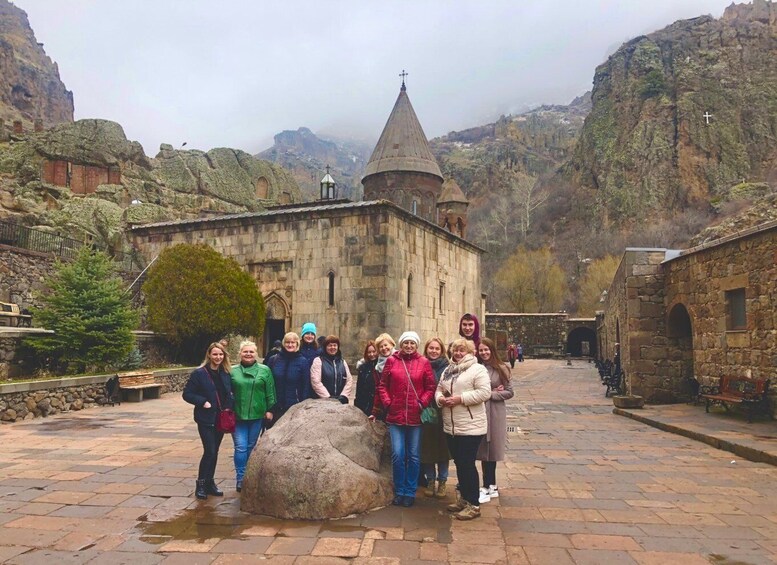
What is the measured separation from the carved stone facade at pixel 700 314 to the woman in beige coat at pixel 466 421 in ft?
22.3

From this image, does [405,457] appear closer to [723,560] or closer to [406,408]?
[406,408]

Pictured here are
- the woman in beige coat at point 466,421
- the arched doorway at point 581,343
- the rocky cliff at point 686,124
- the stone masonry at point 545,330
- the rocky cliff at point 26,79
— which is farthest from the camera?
the rocky cliff at point 26,79

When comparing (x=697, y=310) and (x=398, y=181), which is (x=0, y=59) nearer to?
(x=398, y=181)

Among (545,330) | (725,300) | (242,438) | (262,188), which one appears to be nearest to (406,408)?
(242,438)

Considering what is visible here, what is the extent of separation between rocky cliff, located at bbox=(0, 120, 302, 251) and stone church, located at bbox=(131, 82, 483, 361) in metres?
4.24

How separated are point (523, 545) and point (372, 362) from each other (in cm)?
236

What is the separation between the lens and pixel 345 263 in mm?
17797

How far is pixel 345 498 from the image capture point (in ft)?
14.5

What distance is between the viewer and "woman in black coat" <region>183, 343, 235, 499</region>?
5148 millimetres

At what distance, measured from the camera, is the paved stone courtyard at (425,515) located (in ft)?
12.3

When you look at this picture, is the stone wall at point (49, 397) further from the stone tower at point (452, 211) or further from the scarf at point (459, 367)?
the stone tower at point (452, 211)

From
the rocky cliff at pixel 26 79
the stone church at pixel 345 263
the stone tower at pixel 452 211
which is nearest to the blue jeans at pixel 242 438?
the stone church at pixel 345 263

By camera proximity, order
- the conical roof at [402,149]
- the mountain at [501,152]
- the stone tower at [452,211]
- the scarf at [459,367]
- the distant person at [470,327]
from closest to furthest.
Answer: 1. the scarf at [459,367]
2. the distant person at [470,327]
3. the conical roof at [402,149]
4. the stone tower at [452,211]
5. the mountain at [501,152]

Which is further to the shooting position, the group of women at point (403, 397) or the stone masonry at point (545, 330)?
the stone masonry at point (545, 330)
